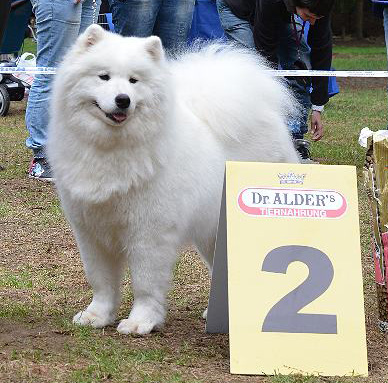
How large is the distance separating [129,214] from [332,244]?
30.5 inches

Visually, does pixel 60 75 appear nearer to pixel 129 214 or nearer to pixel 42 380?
pixel 129 214

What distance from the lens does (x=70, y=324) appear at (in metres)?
3.47

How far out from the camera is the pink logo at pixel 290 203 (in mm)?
3121

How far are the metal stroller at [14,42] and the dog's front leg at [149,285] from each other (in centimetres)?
675

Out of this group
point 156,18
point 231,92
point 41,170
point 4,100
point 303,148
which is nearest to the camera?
point 231,92

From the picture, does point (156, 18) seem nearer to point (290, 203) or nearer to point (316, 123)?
point (316, 123)

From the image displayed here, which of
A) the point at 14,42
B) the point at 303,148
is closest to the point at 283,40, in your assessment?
the point at 303,148

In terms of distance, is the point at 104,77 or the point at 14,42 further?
the point at 14,42

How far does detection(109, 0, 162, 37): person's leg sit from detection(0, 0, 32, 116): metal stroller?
431 centimetres

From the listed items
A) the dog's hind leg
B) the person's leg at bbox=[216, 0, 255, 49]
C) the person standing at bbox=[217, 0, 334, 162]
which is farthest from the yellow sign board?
the person's leg at bbox=[216, 0, 255, 49]

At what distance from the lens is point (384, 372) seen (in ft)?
10.1

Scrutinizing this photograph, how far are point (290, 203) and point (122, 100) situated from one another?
2.35 ft

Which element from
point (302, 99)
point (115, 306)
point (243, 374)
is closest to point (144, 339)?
point (115, 306)

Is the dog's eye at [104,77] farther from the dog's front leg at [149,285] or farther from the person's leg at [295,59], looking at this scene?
the person's leg at [295,59]
